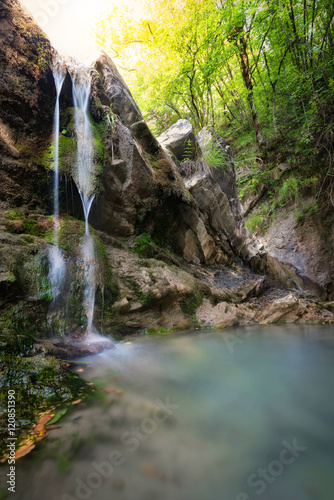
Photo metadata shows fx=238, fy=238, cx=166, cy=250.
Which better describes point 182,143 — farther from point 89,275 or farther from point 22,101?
point 89,275

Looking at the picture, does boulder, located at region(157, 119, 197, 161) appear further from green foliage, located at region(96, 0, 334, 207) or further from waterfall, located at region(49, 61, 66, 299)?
waterfall, located at region(49, 61, 66, 299)

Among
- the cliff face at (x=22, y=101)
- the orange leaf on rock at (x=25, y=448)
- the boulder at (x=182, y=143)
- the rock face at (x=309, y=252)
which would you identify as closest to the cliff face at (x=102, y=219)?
the cliff face at (x=22, y=101)

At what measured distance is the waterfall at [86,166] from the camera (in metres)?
3.71

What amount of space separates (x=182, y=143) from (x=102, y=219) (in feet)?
14.0

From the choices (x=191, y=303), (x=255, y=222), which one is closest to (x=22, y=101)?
(x=191, y=303)

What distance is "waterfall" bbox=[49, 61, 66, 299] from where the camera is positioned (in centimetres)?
327

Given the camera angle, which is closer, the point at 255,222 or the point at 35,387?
the point at 35,387

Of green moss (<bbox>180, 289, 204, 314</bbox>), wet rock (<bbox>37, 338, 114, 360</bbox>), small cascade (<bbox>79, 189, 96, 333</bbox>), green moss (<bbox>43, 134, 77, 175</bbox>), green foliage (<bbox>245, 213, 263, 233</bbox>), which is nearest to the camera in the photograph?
wet rock (<bbox>37, 338, 114, 360</bbox>)

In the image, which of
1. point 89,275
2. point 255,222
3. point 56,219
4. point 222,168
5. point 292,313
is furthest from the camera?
point 255,222

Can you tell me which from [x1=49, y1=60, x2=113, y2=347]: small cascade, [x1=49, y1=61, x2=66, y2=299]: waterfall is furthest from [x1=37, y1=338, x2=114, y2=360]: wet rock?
[x1=49, y1=61, x2=66, y2=299]: waterfall

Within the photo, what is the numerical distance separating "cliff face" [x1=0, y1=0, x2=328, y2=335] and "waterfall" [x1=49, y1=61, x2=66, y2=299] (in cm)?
8

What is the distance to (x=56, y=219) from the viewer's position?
3857 millimetres

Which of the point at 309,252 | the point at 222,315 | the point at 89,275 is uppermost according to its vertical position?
the point at 89,275

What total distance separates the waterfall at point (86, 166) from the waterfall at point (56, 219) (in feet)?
1.01
